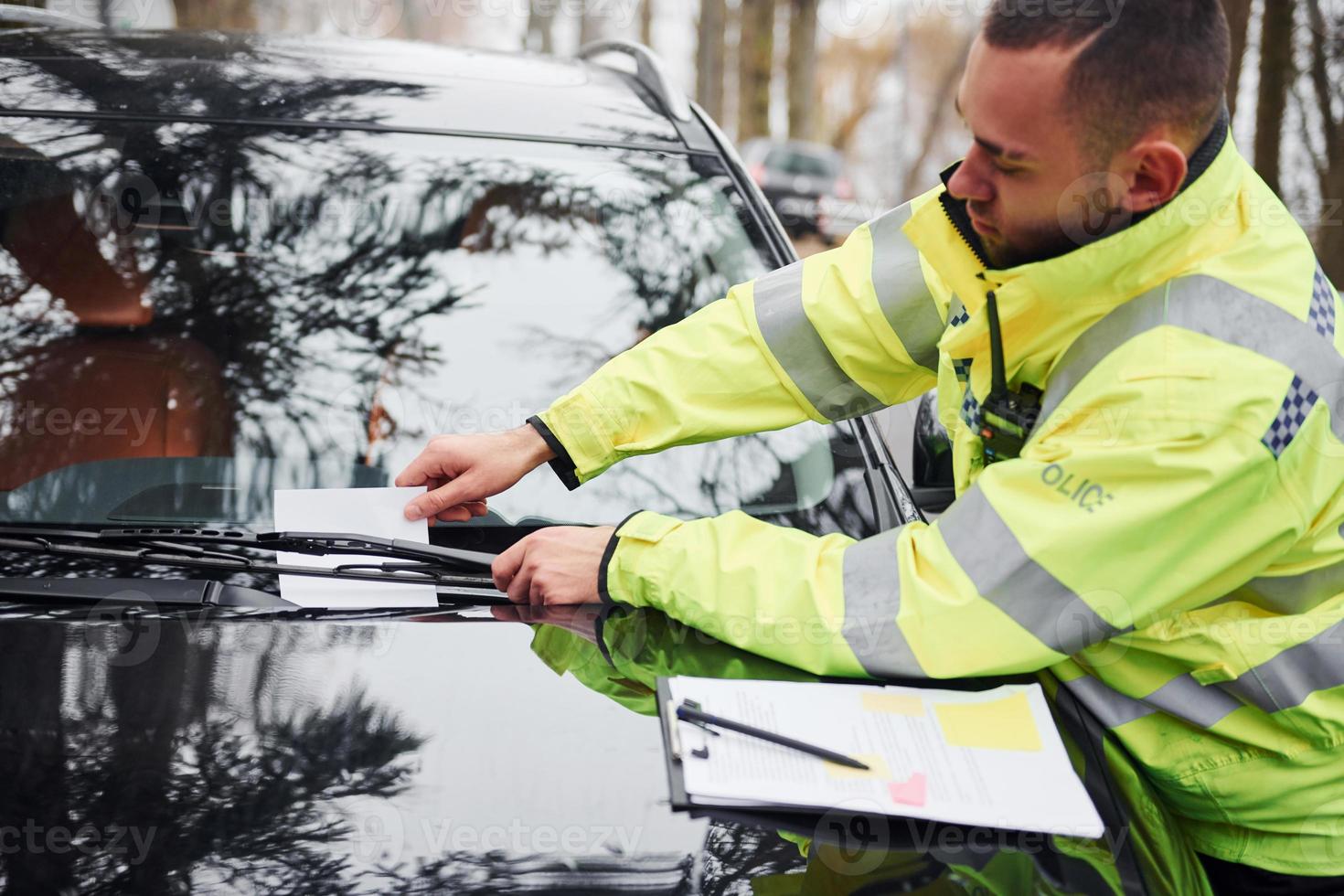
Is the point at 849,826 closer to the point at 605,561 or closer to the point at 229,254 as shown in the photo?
the point at 605,561

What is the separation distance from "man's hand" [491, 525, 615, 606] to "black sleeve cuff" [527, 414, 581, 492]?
0.61ft

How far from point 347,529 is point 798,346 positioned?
73 cm

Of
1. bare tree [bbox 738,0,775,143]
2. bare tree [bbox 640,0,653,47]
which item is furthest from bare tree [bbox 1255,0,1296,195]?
bare tree [bbox 640,0,653,47]

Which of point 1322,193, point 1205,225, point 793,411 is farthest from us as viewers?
point 1322,193

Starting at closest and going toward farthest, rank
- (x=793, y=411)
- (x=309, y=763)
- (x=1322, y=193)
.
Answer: (x=309, y=763)
(x=793, y=411)
(x=1322, y=193)

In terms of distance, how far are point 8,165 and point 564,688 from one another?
141 centimetres

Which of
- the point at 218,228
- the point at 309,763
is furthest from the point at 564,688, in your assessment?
the point at 218,228

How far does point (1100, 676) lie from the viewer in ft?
5.47

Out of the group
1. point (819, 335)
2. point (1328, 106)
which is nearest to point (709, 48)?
point (1328, 106)

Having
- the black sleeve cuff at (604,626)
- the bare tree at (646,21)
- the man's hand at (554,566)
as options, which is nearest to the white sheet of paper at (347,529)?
the man's hand at (554,566)

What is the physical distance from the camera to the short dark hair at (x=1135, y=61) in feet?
4.89

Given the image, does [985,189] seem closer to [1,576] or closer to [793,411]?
[793,411]

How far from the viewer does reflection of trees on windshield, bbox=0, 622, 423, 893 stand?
4.17 ft

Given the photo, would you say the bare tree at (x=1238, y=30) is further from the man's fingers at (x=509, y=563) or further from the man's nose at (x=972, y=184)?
the man's fingers at (x=509, y=563)
